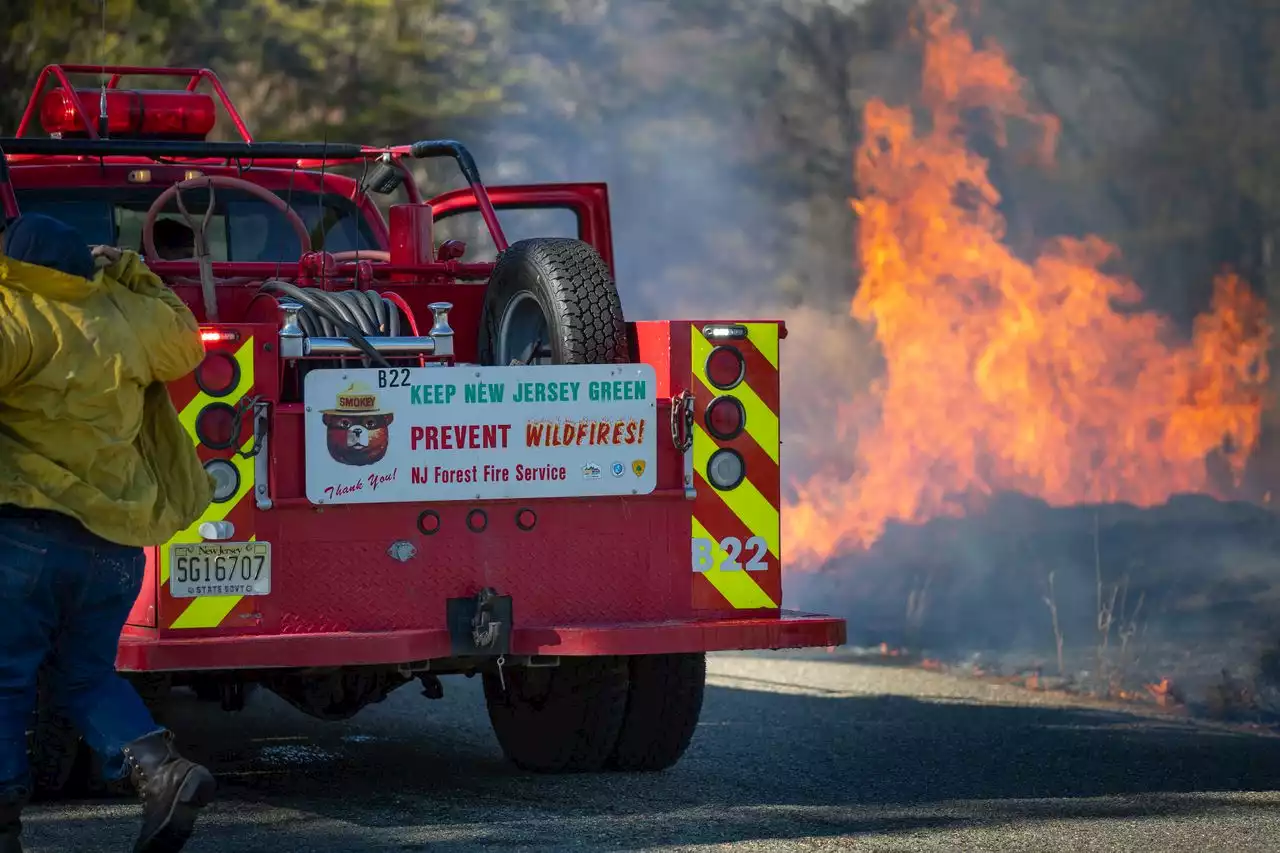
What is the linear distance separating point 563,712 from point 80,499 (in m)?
2.57

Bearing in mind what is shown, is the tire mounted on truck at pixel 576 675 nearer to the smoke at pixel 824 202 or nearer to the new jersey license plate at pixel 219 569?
the new jersey license plate at pixel 219 569

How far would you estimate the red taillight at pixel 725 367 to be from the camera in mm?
6938

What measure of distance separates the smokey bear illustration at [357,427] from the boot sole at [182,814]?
A: 4.93 feet

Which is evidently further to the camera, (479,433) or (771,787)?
(771,787)

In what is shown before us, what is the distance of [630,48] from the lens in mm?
16562

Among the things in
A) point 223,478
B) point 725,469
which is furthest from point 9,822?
point 725,469

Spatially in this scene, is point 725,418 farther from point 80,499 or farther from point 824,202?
point 824,202

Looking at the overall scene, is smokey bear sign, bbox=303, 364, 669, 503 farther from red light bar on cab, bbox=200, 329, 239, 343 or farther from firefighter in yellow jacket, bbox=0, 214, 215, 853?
firefighter in yellow jacket, bbox=0, 214, 215, 853

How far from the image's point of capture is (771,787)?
703 cm

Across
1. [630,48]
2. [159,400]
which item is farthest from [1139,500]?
[159,400]

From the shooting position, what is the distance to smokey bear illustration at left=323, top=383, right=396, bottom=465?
6484 millimetres

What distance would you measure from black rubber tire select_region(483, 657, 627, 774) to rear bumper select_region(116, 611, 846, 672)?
1.57 feet

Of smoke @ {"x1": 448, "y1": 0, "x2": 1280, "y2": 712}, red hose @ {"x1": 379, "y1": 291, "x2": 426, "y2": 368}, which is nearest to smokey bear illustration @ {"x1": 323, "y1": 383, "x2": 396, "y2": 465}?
red hose @ {"x1": 379, "y1": 291, "x2": 426, "y2": 368}

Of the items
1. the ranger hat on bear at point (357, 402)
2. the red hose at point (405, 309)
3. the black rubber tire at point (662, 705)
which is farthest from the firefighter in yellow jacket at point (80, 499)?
the black rubber tire at point (662, 705)
